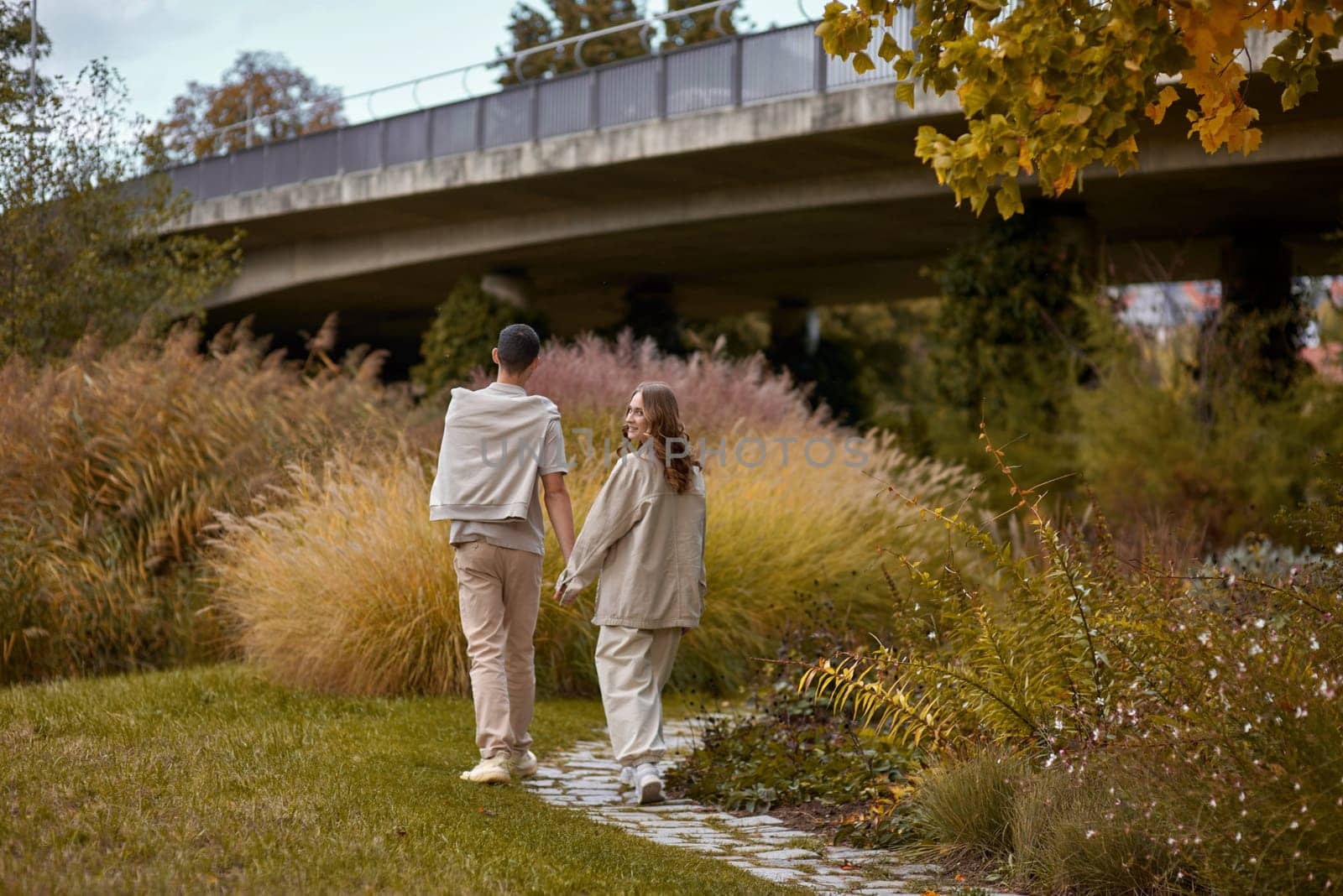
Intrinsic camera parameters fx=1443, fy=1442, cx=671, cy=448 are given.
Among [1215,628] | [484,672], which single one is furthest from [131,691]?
[1215,628]

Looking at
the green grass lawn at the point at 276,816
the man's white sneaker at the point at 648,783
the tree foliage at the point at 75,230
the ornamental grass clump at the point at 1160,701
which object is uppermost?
the tree foliage at the point at 75,230

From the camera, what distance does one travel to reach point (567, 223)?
2200cm

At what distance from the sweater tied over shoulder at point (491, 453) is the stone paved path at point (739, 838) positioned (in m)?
1.18

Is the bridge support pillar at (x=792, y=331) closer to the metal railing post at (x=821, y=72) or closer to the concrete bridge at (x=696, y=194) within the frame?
the concrete bridge at (x=696, y=194)

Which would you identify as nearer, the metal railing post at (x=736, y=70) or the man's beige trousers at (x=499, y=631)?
the man's beige trousers at (x=499, y=631)

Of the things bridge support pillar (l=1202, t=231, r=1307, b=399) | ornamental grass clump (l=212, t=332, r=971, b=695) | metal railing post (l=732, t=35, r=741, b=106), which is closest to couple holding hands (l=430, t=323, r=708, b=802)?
ornamental grass clump (l=212, t=332, r=971, b=695)

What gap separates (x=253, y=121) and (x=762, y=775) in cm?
2269

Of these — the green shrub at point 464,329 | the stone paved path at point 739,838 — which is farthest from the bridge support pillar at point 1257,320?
the green shrub at point 464,329

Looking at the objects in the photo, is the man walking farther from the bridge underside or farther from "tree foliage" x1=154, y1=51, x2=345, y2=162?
"tree foliage" x1=154, y1=51, x2=345, y2=162

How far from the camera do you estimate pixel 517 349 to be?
5.90 metres

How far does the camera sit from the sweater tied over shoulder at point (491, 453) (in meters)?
5.82

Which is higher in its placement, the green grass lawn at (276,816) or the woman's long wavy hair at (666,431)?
the woman's long wavy hair at (666,431)

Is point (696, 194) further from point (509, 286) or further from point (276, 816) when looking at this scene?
point (276, 816)

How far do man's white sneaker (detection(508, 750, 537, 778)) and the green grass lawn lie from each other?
25 centimetres
